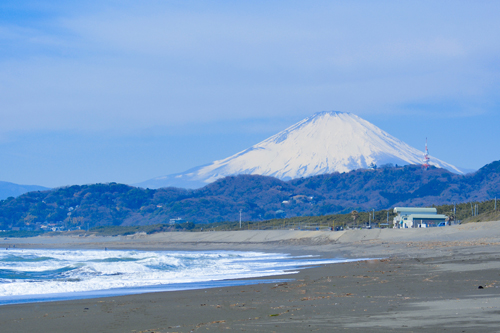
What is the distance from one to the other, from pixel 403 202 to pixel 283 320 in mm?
188248

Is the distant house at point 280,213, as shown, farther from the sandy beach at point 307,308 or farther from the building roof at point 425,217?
the sandy beach at point 307,308

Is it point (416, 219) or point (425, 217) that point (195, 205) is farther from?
point (416, 219)

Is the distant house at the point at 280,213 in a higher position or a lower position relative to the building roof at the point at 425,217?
lower

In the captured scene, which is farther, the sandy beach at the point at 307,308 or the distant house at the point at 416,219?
the distant house at the point at 416,219

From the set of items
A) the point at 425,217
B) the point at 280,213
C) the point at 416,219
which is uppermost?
Result: the point at 425,217

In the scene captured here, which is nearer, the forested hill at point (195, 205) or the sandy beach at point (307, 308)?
the sandy beach at point (307, 308)

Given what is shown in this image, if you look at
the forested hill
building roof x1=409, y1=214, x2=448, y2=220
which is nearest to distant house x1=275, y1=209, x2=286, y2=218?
the forested hill

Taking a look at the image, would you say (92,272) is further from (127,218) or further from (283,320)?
(127,218)

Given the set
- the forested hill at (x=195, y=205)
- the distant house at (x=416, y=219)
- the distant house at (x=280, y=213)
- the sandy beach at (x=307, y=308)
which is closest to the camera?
the sandy beach at (x=307, y=308)

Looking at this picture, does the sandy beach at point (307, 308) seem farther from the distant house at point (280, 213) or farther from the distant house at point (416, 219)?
the distant house at point (280, 213)

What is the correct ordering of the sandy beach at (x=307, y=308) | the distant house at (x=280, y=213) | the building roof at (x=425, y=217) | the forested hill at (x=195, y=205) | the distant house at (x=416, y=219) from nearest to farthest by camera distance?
the sandy beach at (x=307, y=308) → the distant house at (x=416, y=219) → the building roof at (x=425, y=217) → the forested hill at (x=195, y=205) → the distant house at (x=280, y=213)

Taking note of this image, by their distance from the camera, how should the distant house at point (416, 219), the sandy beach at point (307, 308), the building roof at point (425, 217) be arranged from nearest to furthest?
the sandy beach at point (307, 308) < the distant house at point (416, 219) < the building roof at point (425, 217)

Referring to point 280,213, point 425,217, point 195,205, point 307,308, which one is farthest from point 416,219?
point 195,205

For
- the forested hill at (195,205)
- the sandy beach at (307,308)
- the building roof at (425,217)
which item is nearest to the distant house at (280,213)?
the forested hill at (195,205)
